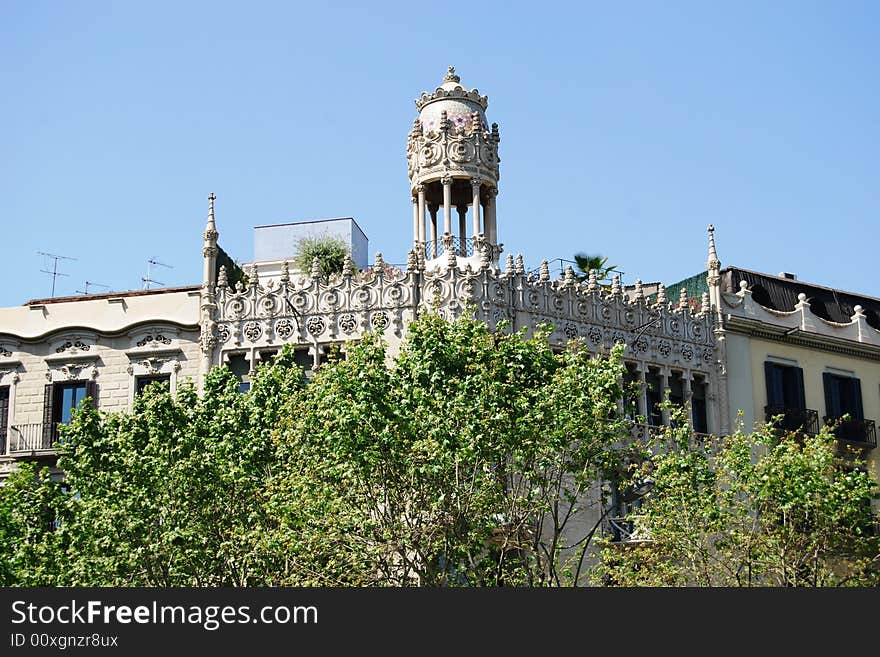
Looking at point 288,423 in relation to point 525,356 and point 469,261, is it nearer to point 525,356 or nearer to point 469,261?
point 525,356

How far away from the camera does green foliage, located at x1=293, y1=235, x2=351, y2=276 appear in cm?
4409

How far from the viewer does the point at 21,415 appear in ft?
137

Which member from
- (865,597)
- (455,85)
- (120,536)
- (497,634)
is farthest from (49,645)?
(455,85)

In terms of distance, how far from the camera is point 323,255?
44.4m

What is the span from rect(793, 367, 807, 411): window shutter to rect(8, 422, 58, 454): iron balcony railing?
70.9ft

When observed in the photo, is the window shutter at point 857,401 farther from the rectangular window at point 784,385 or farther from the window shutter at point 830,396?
the rectangular window at point 784,385

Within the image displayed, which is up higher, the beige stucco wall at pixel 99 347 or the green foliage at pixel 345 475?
the beige stucco wall at pixel 99 347

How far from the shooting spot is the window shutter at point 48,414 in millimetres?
41094

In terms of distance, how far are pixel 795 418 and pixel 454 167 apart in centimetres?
1248

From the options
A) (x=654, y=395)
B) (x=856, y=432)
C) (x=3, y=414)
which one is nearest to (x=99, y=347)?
(x=3, y=414)

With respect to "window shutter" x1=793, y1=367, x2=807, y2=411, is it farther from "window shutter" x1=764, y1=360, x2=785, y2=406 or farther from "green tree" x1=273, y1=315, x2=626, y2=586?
"green tree" x1=273, y1=315, x2=626, y2=586

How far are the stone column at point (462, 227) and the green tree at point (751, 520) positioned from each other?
38.4 feet

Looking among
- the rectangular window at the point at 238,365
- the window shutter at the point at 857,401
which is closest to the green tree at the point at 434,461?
the rectangular window at the point at 238,365

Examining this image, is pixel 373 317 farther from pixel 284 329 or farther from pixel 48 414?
pixel 48 414
